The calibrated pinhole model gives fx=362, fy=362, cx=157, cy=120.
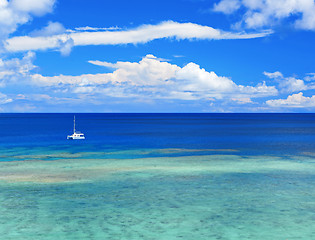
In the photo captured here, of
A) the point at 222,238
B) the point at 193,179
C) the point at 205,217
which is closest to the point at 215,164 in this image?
the point at 193,179

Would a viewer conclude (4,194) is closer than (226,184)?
Yes

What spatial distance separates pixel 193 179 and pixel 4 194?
17.1 m

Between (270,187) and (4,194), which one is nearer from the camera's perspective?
(4,194)

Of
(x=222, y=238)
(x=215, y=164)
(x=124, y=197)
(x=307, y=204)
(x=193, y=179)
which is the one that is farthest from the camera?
(x=215, y=164)

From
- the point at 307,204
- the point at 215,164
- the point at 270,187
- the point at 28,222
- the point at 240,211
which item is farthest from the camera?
the point at 215,164

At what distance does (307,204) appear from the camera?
2650 cm

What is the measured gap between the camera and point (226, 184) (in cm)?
3331

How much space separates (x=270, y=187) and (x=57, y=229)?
19128 mm

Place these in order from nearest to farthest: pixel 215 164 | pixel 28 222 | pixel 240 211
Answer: pixel 28 222
pixel 240 211
pixel 215 164

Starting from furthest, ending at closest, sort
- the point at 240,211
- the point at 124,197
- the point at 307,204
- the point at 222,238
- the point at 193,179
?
the point at 193,179 < the point at 124,197 < the point at 307,204 < the point at 240,211 < the point at 222,238

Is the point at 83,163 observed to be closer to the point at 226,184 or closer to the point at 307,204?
the point at 226,184

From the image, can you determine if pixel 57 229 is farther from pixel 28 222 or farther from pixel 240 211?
pixel 240 211

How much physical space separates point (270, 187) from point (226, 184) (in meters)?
3.87

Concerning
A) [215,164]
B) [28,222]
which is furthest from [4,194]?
[215,164]
